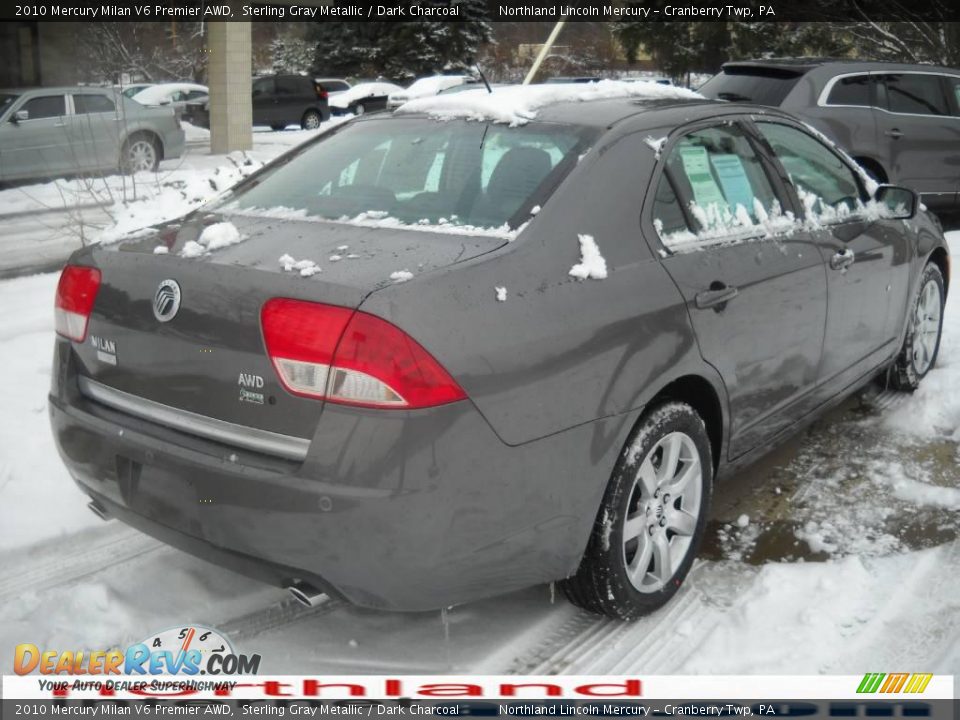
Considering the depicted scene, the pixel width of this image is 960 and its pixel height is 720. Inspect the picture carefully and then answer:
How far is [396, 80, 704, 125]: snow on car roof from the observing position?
3.47 meters

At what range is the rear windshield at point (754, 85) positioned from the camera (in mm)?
9438

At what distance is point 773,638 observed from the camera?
305cm

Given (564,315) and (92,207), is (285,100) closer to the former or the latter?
(92,207)

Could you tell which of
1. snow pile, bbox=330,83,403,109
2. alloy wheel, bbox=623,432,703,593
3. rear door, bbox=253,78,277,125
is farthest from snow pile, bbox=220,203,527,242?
snow pile, bbox=330,83,403,109

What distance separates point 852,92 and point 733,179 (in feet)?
22.9

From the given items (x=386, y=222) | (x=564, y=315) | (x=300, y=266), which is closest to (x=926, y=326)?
(x=564, y=315)

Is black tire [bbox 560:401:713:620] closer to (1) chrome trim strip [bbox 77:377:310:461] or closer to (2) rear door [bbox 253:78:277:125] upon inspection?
(1) chrome trim strip [bbox 77:377:310:461]

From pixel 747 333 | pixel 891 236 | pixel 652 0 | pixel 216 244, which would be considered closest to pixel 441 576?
pixel 216 244

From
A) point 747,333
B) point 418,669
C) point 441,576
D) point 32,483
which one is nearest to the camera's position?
point 441,576

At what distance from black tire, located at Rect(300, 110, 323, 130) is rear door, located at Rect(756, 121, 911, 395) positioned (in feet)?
84.7

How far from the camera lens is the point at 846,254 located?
4.13 metres

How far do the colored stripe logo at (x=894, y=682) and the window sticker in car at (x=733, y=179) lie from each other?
1656mm

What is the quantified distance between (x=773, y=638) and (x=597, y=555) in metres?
0.62

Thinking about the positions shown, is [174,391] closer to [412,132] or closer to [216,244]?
[216,244]
